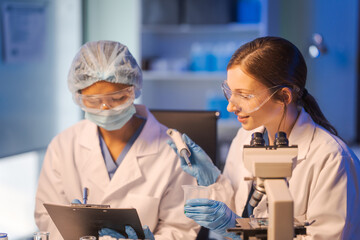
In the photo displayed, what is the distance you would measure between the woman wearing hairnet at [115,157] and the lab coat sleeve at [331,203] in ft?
1.85

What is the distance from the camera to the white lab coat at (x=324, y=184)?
1.46 meters

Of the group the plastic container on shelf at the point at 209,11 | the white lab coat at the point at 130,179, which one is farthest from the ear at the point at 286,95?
the plastic container on shelf at the point at 209,11

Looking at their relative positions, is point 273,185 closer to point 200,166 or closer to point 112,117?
point 200,166

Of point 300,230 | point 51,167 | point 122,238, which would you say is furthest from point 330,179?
point 51,167

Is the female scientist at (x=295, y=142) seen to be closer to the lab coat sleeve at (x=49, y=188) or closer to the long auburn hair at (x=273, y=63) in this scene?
the long auburn hair at (x=273, y=63)

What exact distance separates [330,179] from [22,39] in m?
2.38

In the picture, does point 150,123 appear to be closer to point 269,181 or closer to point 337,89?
point 269,181

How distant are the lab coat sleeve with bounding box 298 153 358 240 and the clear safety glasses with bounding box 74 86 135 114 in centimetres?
79

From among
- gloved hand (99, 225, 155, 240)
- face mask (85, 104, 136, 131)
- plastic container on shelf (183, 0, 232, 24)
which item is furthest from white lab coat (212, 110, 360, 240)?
plastic container on shelf (183, 0, 232, 24)

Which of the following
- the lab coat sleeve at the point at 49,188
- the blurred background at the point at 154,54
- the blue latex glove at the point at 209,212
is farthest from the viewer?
the blurred background at the point at 154,54

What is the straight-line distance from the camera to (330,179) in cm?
147

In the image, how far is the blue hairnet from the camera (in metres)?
1.90

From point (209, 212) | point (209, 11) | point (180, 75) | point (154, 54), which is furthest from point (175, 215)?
point (154, 54)

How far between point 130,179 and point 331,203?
780 mm
